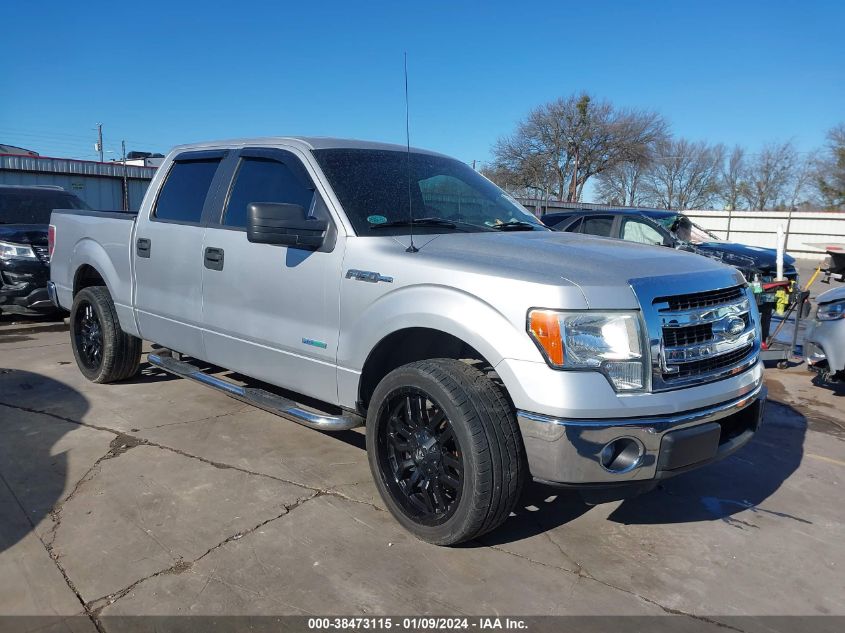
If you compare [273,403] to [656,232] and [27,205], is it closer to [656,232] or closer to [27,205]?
[27,205]

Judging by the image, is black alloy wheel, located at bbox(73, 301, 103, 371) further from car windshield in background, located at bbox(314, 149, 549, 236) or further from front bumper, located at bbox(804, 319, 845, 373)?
front bumper, located at bbox(804, 319, 845, 373)

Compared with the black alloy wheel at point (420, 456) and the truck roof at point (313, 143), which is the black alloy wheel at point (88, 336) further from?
the black alloy wheel at point (420, 456)

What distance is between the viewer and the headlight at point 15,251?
8.13 meters

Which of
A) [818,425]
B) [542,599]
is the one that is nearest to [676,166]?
[818,425]

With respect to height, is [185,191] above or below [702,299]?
above

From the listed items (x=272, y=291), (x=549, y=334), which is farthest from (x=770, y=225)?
(x=549, y=334)

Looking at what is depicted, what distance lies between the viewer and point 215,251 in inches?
166

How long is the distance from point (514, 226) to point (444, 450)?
1631 millimetres

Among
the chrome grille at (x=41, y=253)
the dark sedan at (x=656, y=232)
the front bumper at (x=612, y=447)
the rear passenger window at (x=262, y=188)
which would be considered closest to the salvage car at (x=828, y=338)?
the front bumper at (x=612, y=447)

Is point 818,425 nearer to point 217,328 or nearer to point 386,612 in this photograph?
point 386,612

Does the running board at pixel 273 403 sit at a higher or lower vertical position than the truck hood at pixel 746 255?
lower

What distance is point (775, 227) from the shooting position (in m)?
32.6

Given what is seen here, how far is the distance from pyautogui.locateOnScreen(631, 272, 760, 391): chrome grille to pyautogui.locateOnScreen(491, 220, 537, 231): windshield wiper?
4.14 ft

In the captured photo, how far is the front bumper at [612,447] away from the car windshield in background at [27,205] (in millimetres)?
8574
